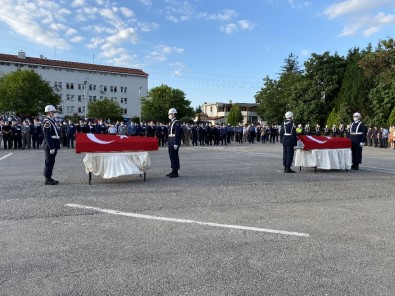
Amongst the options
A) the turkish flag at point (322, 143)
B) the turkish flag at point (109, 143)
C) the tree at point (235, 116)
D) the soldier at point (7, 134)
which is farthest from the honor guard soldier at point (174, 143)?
the tree at point (235, 116)

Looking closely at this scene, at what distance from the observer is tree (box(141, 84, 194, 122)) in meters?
88.2

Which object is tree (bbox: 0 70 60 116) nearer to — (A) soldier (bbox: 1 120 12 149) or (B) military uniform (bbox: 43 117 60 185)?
(A) soldier (bbox: 1 120 12 149)

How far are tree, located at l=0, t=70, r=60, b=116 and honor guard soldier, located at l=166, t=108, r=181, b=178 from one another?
6478 cm

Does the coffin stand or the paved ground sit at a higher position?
the coffin stand

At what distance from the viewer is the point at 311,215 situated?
22.0ft

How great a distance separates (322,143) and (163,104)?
256 feet

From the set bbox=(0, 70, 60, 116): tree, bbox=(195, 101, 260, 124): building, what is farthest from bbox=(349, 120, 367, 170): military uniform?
bbox=(195, 101, 260, 124): building

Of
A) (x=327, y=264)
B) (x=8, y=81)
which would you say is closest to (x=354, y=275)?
(x=327, y=264)

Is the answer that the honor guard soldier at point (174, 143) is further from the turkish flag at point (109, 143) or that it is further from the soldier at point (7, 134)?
the soldier at point (7, 134)

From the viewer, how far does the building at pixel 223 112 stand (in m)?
115

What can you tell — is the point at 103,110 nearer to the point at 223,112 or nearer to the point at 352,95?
the point at 223,112

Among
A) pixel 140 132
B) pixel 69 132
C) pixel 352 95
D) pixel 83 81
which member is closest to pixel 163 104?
pixel 83 81

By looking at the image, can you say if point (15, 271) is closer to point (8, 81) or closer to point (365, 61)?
point (365, 61)

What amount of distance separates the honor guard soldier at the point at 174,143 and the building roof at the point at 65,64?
92197mm
